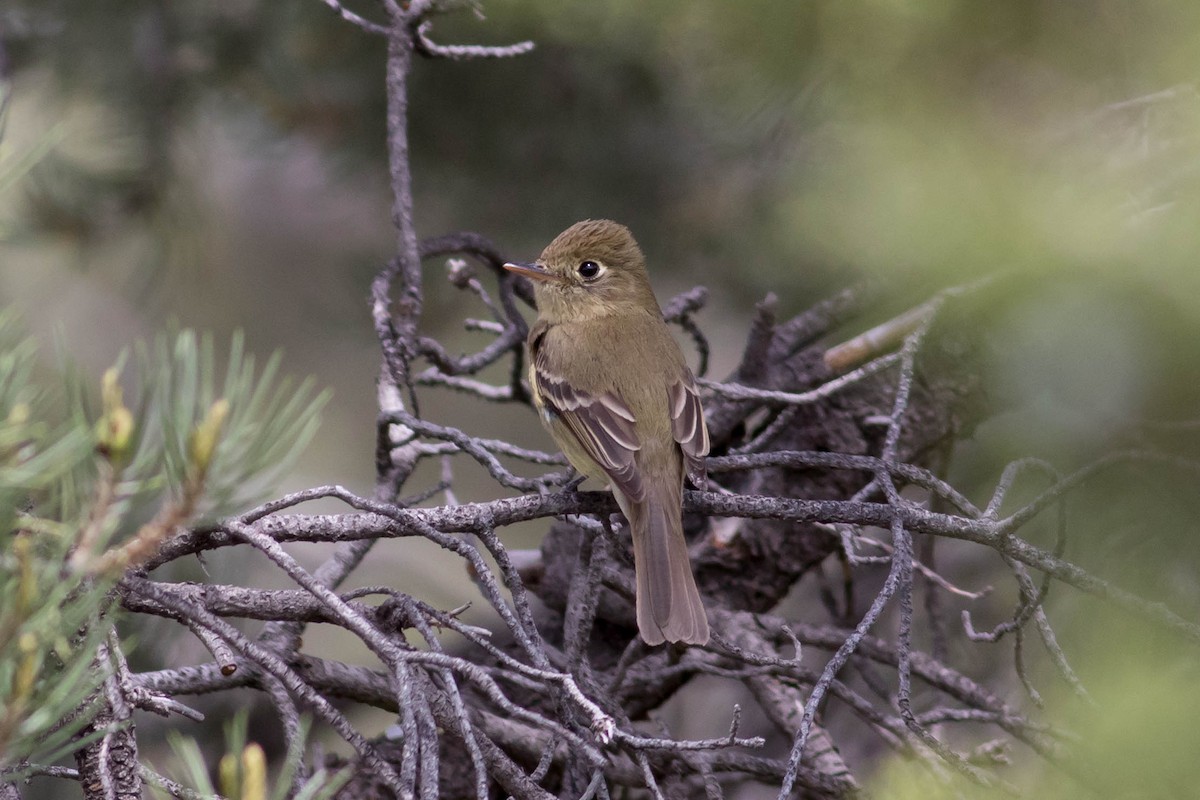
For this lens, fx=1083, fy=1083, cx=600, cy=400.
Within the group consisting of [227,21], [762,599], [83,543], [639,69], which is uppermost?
[639,69]

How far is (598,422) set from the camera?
3357 mm

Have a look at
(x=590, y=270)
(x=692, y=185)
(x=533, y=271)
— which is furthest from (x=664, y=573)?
(x=692, y=185)

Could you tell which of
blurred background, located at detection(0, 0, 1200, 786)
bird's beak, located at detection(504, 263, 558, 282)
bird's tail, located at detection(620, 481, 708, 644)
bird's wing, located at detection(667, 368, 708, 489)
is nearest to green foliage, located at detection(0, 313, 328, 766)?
blurred background, located at detection(0, 0, 1200, 786)

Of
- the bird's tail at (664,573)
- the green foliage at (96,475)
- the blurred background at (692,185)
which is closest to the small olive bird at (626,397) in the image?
the bird's tail at (664,573)

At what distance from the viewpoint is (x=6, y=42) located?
4.09 meters

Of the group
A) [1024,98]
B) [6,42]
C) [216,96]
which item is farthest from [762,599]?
[6,42]

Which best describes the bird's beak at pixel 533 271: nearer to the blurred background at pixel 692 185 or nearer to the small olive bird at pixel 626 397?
the small olive bird at pixel 626 397

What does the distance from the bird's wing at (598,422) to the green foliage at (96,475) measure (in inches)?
71.9

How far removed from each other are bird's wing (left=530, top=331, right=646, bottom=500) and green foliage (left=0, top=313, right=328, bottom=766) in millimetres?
1826

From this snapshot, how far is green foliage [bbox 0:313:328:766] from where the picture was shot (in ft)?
3.63

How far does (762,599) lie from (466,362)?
1.25m

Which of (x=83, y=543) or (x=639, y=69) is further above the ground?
(x=639, y=69)

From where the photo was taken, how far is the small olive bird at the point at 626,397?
9.41ft

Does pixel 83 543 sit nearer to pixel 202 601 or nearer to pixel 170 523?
pixel 170 523
